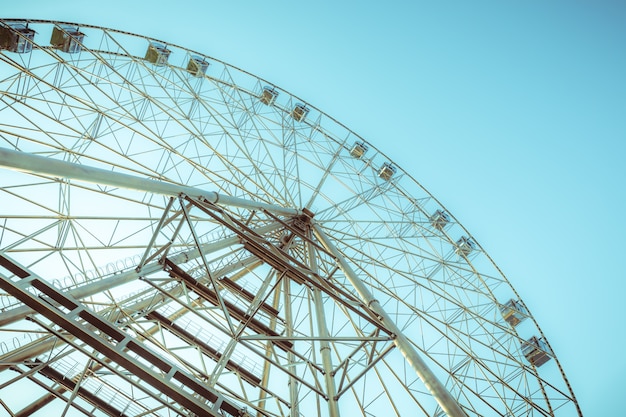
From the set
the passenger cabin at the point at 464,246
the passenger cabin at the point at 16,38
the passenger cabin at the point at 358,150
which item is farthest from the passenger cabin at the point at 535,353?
the passenger cabin at the point at 16,38

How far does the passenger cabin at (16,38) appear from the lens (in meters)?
15.3

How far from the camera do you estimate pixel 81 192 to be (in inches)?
749

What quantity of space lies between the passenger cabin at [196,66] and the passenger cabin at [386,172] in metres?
10.8

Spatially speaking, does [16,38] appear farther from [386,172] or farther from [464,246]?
[464,246]

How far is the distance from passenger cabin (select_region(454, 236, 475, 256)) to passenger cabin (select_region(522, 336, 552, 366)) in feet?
18.2

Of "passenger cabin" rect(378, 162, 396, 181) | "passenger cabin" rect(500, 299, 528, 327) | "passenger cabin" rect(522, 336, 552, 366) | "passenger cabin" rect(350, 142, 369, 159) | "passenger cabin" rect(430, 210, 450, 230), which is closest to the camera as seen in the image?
"passenger cabin" rect(522, 336, 552, 366)

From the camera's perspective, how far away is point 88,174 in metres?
8.32

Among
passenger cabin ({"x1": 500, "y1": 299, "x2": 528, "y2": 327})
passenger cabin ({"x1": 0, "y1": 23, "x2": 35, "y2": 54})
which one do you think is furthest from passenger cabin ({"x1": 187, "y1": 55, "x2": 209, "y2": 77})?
passenger cabin ({"x1": 500, "y1": 299, "x2": 528, "y2": 327})

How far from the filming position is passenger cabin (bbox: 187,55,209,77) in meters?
21.5

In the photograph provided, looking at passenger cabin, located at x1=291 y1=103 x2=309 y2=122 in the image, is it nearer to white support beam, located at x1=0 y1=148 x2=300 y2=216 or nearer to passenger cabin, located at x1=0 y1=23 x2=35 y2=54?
passenger cabin, located at x1=0 y1=23 x2=35 y2=54

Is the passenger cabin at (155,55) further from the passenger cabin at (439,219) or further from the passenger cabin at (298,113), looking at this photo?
the passenger cabin at (439,219)

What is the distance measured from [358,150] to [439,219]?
20.4 ft

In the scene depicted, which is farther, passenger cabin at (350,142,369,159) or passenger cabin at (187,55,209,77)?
passenger cabin at (350,142,369,159)

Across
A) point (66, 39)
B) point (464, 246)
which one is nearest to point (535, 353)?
point (464, 246)
